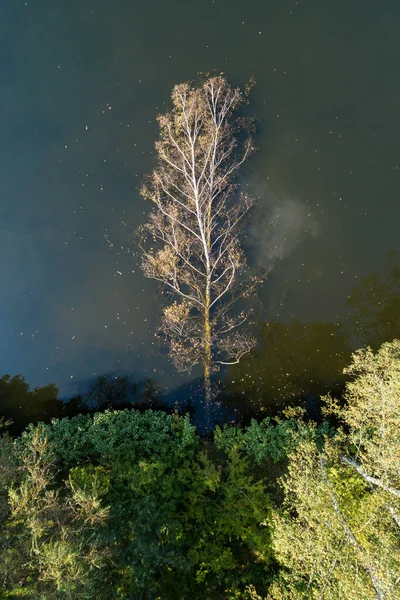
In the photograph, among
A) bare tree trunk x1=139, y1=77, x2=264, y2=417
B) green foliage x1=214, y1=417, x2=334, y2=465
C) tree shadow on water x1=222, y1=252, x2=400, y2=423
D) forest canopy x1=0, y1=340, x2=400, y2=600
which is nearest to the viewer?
forest canopy x1=0, y1=340, x2=400, y2=600

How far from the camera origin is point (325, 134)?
32.3ft

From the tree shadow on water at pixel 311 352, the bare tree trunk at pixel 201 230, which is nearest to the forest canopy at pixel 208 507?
the tree shadow on water at pixel 311 352

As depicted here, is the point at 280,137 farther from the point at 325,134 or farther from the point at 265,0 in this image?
the point at 265,0

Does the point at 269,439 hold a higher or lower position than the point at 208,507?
higher

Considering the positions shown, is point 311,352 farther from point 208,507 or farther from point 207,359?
point 208,507

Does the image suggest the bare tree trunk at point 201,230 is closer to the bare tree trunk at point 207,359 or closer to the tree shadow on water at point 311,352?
the bare tree trunk at point 207,359

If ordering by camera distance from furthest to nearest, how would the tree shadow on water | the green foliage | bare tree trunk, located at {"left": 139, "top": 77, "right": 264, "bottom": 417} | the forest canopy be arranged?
the tree shadow on water < bare tree trunk, located at {"left": 139, "top": 77, "right": 264, "bottom": 417} < the green foliage < the forest canopy

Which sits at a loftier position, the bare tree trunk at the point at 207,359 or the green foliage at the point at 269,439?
the bare tree trunk at the point at 207,359

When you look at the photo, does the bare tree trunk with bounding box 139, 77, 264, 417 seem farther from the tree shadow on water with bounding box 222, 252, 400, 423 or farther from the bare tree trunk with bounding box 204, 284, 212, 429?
the tree shadow on water with bounding box 222, 252, 400, 423

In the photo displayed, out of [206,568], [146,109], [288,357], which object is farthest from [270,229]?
[206,568]

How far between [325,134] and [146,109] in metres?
5.15

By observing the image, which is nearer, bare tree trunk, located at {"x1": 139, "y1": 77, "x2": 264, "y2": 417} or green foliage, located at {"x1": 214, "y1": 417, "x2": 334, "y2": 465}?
green foliage, located at {"x1": 214, "y1": 417, "x2": 334, "y2": 465}

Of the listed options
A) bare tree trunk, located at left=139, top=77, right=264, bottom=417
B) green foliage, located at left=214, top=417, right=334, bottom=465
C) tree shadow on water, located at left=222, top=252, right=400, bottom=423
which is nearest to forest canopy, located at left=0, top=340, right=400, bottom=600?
green foliage, located at left=214, top=417, right=334, bottom=465

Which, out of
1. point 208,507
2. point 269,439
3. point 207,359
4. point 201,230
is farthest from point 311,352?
point 208,507
